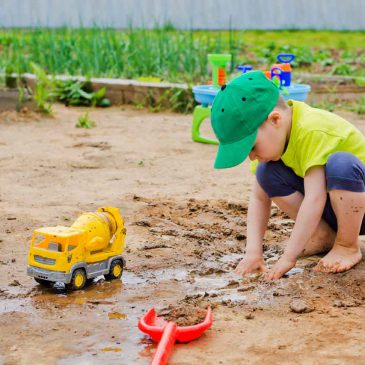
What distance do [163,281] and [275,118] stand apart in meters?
0.74

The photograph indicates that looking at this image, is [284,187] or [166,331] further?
[284,187]

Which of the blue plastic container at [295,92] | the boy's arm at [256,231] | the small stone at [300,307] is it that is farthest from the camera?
the blue plastic container at [295,92]

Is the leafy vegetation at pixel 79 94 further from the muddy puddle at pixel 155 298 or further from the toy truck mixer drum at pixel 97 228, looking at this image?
the toy truck mixer drum at pixel 97 228

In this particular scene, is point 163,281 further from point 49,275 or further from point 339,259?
point 339,259

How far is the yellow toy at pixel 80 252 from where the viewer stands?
2.98 metres

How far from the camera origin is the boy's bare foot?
3.16m

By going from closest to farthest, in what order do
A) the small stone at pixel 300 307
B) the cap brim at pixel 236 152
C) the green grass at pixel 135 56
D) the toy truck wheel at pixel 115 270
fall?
1. the small stone at pixel 300 307
2. the cap brim at pixel 236 152
3. the toy truck wheel at pixel 115 270
4. the green grass at pixel 135 56

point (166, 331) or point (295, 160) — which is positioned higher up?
point (295, 160)

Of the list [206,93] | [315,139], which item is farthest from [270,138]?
[206,93]

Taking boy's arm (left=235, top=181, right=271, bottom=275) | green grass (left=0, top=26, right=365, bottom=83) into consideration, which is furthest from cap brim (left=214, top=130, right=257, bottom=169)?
green grass (left=0, top=26, right=365, bottom=83)

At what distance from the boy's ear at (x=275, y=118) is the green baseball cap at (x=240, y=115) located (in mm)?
18

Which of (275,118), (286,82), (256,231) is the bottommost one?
(256,231)

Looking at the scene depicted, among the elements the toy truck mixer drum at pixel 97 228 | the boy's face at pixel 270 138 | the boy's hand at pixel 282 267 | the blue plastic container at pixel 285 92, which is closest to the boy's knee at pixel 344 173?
the boy's face at pixel 270 138

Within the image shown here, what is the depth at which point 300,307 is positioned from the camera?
2789mm
